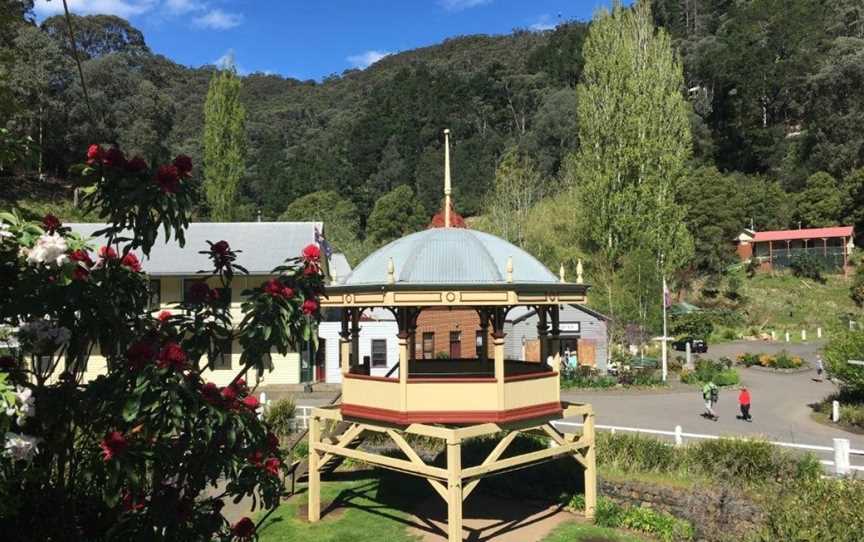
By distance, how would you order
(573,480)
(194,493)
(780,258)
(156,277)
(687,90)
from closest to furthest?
(194,493) < (573,480) < (156,277) < (780,258) < (687,90)

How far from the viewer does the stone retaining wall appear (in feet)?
33.6

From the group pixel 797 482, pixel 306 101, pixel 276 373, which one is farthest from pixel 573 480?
pixel 306 101

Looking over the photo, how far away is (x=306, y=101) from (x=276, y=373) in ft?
437

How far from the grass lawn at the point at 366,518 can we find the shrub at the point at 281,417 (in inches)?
135

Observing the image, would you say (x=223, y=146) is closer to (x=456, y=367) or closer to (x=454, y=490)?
(x=456, y=367)

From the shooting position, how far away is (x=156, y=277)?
98.0ft

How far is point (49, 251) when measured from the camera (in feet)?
14.6

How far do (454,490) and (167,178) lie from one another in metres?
7.44

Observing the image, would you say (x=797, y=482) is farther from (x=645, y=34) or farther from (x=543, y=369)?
(x=645, y=34)

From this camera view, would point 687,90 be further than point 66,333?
Yes

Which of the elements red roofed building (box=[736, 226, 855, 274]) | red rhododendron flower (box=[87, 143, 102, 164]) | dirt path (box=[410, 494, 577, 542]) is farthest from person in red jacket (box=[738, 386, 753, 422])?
red roofed building (box=[736, 226, 855, 274])

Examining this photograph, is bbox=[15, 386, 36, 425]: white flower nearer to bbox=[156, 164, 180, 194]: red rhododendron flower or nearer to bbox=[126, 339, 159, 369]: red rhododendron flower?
bbox=[126, 339, 159, 369]: red rhododendron flower

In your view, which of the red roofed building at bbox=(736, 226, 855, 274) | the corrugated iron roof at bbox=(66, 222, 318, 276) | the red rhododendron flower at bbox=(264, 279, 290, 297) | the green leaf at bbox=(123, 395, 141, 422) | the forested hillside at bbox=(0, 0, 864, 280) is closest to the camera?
the green leaf at bbox=(123, 395, 141, 422)

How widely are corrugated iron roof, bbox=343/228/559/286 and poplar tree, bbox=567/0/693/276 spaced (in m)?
30.3
